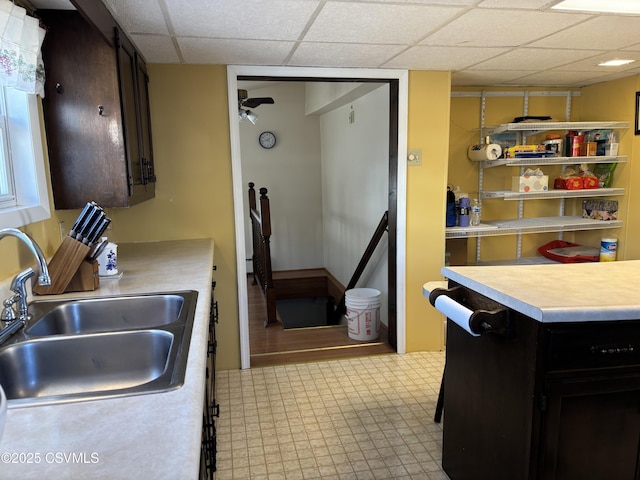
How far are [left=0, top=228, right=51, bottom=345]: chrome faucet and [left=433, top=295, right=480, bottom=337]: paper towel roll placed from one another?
1.35 metres

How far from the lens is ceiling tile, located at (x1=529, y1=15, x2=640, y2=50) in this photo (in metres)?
2.20

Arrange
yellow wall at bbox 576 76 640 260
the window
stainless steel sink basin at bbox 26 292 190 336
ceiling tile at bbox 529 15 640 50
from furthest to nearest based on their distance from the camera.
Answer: yellow wall at bbox 576 76 640 260 → ceiling tile at bbox 529 15 640 50 → the window → stainless steel sink basin at bbox 26 292 190 336

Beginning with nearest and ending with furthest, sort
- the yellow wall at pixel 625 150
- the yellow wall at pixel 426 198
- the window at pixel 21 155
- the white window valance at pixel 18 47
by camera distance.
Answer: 1. the white window valance at pixel 18 47
2. the window at pixel 21 155
3. the yellow wall at pixel 426 198
4. the yellow wall at pixel 625 150

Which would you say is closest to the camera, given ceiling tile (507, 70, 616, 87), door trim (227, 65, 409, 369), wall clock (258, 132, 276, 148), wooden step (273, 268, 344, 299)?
door trim (227, 65, 409, 369)

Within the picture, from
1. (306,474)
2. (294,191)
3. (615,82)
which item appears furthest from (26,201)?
(294,191)

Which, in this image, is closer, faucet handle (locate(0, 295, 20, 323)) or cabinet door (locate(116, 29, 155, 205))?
faucet handle (locate(0, 295, 20, 323))

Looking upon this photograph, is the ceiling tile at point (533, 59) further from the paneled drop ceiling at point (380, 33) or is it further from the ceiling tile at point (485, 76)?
the ceiling tile at point (485, 76)

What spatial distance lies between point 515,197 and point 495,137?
67cm

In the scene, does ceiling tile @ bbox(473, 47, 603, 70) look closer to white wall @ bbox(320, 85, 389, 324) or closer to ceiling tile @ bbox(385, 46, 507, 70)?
ceiling tile @ bbox(385, 46, 507, 70)

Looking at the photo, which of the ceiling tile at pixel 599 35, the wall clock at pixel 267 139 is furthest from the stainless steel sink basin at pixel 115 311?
the wall clock at pixel 267 139

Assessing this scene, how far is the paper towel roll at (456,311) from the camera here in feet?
5.15

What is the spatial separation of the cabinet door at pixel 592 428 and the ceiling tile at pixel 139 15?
2126 mm

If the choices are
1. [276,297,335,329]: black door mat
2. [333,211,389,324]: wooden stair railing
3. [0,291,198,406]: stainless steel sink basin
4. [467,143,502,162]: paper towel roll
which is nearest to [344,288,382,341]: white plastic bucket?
[333,211,389,324]: wooden stair railing

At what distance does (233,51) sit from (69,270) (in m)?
1.55
